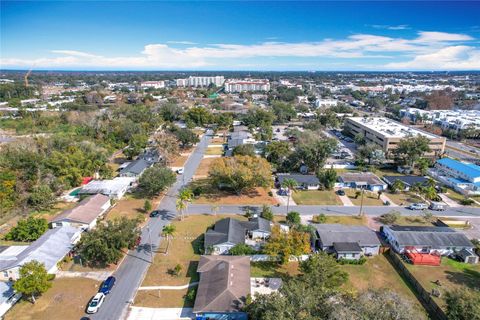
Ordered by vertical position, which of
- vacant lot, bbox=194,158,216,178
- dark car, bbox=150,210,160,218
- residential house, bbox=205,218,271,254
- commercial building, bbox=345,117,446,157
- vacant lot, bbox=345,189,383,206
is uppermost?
commercial building, bbox=345,117,446,157

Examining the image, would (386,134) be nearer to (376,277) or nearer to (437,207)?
(437,207)

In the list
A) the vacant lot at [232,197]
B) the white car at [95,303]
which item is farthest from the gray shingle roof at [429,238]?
the white car at [95,303]

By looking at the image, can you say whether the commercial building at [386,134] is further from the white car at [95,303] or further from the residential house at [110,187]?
the white car at [95,303]

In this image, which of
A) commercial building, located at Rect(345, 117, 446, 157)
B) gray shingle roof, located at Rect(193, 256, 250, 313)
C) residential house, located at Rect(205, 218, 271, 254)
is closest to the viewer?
gray shingle roof, located at Rect(193, 256, 250, 313)

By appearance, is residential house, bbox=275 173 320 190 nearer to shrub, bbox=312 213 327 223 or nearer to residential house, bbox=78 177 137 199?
shrub, bbox=312 213 327 223

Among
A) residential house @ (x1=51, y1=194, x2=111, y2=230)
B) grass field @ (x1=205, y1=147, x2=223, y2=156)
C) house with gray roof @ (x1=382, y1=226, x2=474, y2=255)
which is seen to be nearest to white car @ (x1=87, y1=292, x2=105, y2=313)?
residential house @ (x1=51, y1=194, x2=111, y2=230)

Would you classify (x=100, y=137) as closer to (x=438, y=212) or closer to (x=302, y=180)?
(x=302, y=180)

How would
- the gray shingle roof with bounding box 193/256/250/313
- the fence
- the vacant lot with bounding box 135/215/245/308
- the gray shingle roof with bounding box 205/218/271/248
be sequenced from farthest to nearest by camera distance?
the gray shingle roof with bounding box 205/218/271/248, the vacant lot with bounding box 135/215/245/308, the fence, the gray shingle roof with bounding box 193/256/250/313

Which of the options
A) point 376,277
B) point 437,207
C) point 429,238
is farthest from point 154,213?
point 437,207
